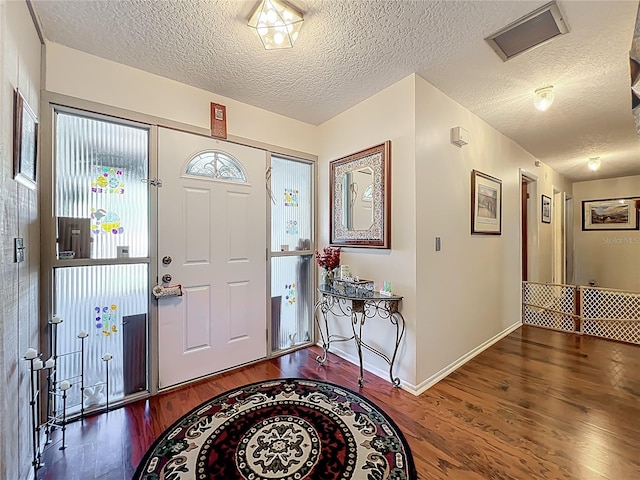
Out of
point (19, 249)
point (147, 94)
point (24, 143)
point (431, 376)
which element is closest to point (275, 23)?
point (147, 94)

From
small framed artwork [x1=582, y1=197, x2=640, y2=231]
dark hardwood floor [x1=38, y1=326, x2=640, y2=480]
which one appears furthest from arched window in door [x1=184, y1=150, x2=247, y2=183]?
small framed artwork [x1=582, y1=197, x2=640, y2=231]

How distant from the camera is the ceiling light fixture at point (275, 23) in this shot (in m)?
1.52

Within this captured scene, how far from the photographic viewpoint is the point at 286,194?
2.98 meters

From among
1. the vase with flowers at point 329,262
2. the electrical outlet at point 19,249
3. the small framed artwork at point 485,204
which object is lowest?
the vase with flowers at point 329,262

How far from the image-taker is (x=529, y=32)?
68.2 inches

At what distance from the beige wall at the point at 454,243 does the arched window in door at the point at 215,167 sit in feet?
5.34

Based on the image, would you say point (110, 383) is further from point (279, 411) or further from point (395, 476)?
point (395, 476)

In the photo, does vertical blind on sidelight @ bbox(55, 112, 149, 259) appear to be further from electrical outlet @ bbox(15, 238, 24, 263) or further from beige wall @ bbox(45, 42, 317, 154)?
electrical outlet @ bbox(15, 238, 24, 263)

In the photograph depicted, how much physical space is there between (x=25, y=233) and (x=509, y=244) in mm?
4552

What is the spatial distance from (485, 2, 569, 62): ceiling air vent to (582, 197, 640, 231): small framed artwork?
5816 millimetres

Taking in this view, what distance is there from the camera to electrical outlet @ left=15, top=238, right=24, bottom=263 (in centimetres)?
132

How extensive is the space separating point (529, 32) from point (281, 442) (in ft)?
9.74

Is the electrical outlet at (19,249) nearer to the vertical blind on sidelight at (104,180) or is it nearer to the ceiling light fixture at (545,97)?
the vertical blind on sidelight at (104,180)

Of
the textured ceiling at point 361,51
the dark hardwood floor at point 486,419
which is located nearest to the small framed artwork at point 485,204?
the textured ceiling at point 361,51
